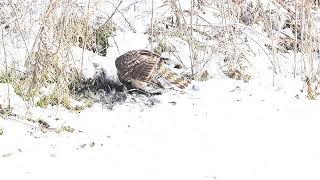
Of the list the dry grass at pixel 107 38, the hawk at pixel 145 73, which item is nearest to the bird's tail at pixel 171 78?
the hawk at pixel 145 73

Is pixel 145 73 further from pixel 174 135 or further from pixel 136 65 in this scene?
pixel 174 135

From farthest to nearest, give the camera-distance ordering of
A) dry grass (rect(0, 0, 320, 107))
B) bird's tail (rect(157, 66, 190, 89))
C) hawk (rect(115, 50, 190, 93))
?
bird's tail (rect(157, 66, 190, 89))
hawk (rect(115, 50, 190, 93))
dry grass (rect(0, 0, 320, 107))

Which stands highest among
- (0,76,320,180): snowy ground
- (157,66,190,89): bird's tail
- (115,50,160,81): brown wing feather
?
(115,50,160,81): brown wing feather

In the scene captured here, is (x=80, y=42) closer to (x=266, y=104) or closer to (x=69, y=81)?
(x=69, y=81)

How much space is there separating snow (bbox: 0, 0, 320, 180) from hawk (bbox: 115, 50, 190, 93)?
0.14 meters

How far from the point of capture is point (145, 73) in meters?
4.56

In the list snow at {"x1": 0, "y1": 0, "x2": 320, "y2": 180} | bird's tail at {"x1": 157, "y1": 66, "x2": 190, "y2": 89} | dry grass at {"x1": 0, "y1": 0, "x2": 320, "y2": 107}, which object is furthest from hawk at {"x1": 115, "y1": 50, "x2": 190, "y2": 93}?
dry grass at {"x1": 0, "y1": 0, "x2": 320, "y2": 107}

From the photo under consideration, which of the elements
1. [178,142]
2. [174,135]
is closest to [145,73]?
[174,135]

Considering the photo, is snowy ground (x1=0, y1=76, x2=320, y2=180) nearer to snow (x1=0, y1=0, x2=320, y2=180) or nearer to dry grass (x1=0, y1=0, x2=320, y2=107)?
snow (x1=0, y1=0, x2=320, y2=180)

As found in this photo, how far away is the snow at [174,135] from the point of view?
9.93 ft

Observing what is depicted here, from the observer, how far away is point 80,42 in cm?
503

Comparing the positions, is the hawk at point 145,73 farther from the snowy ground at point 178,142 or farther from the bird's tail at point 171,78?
the snowy ground at point 178,142

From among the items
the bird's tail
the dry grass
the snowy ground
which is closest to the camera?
the snowy ground

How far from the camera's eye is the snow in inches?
119
